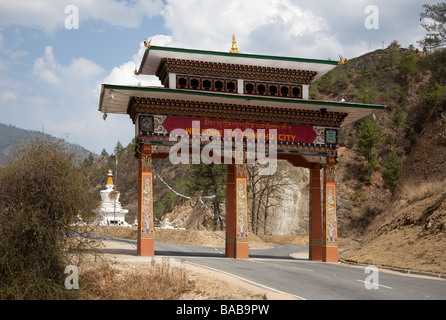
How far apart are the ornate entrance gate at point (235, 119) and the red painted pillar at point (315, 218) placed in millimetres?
55

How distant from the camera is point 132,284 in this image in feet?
53.2

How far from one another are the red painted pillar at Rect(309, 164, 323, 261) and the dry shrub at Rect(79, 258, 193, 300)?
1307cm

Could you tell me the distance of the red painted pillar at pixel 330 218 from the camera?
2803cm

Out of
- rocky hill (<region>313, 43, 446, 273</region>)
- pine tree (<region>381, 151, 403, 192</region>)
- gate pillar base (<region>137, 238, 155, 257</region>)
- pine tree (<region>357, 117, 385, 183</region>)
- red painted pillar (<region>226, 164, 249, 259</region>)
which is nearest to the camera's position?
rocky hill (<region>313, 43, 446, 273</region>)

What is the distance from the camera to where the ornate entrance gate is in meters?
26.1

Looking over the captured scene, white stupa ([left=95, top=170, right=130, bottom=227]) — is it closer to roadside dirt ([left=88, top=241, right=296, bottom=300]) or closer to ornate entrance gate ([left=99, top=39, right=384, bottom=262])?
ornate entrance gate ([left=99, top=39, right=384, bottom=262])

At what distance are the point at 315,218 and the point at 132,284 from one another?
15813mm
